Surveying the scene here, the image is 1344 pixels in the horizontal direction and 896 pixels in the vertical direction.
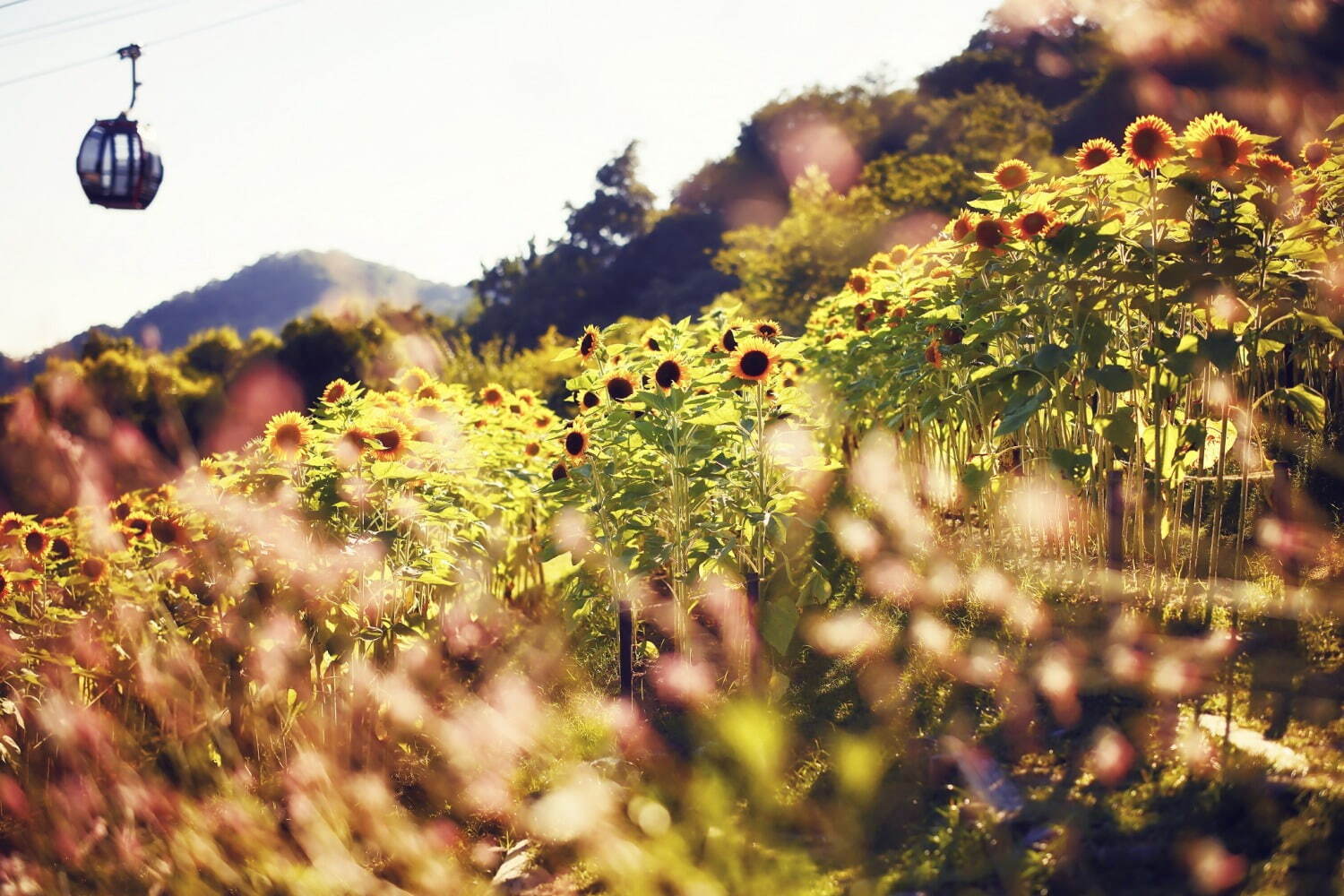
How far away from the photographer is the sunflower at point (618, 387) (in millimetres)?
3188

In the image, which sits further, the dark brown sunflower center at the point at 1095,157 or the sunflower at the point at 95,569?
the sunflower at the point at 95,569

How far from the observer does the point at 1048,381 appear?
9.96 feet

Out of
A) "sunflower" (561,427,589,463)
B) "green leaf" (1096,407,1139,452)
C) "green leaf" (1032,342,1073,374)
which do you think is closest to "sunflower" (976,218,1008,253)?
"green leaf" (1032,342,1073,374)

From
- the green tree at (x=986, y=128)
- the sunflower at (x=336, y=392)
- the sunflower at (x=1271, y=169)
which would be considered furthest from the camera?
the green tree at (x=986, y=128)

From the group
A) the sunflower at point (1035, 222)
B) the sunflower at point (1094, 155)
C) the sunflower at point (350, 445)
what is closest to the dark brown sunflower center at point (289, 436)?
the sunflower at point (350, 445)

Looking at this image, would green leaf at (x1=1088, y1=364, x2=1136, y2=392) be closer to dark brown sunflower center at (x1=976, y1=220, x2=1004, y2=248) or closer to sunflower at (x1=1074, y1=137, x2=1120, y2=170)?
dark brown sunflower center at (x1=976, y1=220, x2=1004, y2=248)

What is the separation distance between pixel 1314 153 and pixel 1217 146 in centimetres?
159

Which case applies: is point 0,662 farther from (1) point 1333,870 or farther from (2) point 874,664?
(1) point 1333,870

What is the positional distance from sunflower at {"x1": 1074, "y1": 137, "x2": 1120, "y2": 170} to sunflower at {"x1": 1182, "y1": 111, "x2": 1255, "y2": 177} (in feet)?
0.92

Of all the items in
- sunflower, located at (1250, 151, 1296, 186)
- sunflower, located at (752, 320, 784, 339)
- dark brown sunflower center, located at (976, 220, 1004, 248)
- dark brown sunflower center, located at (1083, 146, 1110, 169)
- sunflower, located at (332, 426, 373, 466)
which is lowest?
sunflower, located at (332, 426, 373, 466)

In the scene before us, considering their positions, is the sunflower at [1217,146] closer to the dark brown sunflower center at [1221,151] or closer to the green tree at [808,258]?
the dark brown sunflower center at [1221,151]

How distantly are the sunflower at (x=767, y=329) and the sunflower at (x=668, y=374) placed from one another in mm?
689

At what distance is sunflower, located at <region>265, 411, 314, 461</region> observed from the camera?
10.3 feet

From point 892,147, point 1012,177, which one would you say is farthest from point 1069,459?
point 892,147
